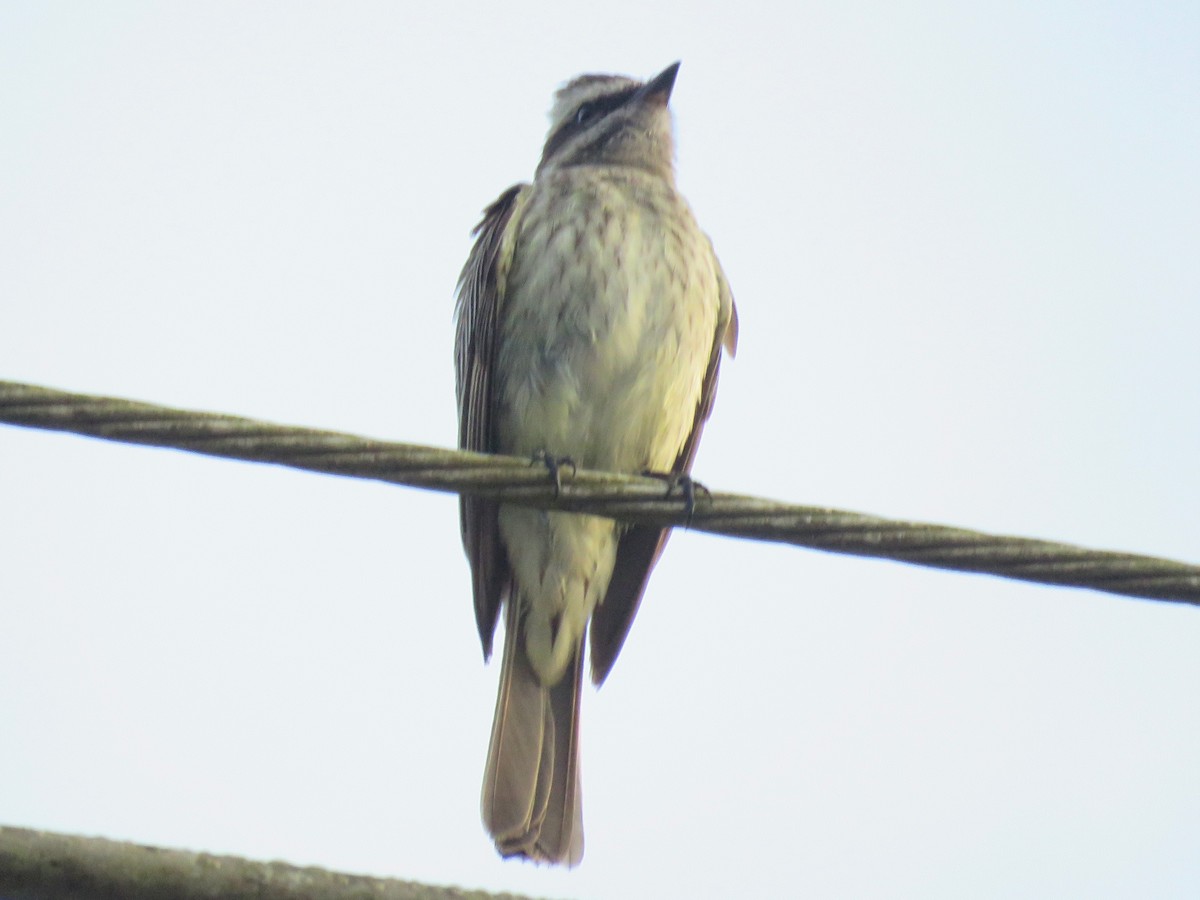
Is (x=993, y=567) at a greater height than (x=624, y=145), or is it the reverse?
(x=624, y=145)

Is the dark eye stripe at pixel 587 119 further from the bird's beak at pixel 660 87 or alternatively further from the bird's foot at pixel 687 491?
the bird's foot at pixel 687 491

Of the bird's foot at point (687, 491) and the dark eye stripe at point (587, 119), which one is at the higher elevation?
the dark eye stripe at point (587, 119)

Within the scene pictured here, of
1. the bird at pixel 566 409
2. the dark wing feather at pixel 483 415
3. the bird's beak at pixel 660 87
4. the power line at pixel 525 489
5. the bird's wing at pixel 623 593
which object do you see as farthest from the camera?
the bird's beak at pixel 660 87

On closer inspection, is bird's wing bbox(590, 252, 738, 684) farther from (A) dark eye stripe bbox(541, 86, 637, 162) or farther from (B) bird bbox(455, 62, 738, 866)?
(A) dark eye stripe bbox(541, 86, 637, 162)

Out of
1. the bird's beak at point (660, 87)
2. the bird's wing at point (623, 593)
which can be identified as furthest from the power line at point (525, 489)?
the bird's beak at point (660, 87)

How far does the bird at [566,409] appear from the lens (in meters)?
6.14

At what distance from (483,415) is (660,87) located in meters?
2.90

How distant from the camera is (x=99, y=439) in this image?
3.36 m

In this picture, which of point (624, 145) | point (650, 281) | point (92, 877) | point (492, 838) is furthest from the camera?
point (624, 145)

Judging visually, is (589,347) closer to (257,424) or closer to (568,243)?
(568,243)

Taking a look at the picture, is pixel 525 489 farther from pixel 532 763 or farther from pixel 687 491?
pixel 532 763

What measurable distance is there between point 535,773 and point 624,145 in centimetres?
364

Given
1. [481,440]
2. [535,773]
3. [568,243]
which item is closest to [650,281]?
[568,243]

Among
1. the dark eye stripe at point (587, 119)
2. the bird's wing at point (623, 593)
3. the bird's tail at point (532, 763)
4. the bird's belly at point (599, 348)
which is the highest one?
the dark eye stripe at point (587, 119)
